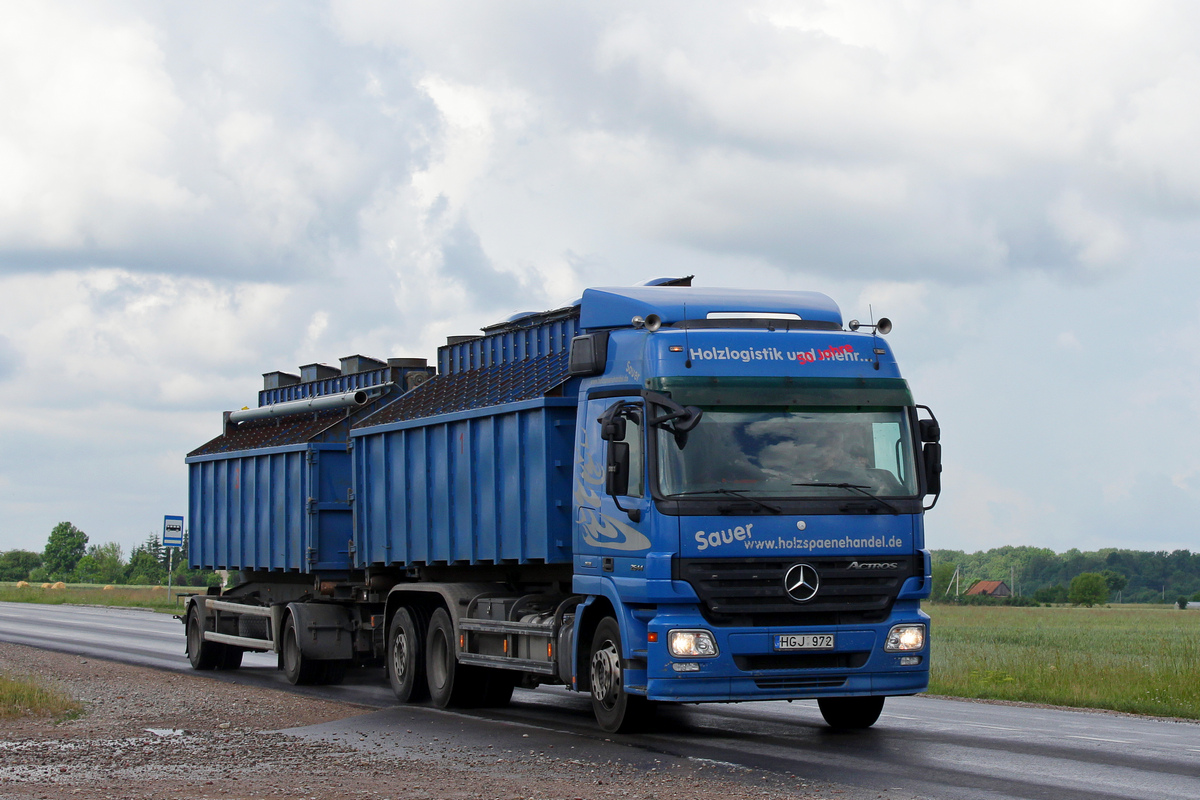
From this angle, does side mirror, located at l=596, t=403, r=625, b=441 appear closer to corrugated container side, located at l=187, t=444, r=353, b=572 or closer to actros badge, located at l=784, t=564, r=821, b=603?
actros badge, located at l=784, t=564, r=821, b=603

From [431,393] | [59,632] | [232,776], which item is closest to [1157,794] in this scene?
[232,776]

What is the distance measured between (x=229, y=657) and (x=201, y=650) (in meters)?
0.45

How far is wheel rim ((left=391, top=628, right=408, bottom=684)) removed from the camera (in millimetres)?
15609

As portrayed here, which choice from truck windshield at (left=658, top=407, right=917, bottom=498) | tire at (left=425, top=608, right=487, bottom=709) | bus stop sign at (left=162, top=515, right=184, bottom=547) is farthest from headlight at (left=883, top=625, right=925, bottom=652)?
bus stop sign at (left=162, top=515, right=184, bottom=547)

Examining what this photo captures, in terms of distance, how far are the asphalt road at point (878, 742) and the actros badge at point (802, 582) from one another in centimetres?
119

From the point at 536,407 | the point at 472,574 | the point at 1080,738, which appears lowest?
the point at 1080,738

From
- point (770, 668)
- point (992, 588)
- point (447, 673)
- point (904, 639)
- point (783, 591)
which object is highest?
point (783, 591)

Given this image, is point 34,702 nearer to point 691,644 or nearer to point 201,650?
point 201,650

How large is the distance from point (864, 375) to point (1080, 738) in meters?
3.60

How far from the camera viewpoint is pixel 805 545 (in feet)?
36.1

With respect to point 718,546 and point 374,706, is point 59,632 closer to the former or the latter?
point 374,706

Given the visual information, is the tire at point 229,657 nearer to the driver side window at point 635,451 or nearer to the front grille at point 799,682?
the driver side window at point 635,451

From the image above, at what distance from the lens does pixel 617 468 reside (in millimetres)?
11094

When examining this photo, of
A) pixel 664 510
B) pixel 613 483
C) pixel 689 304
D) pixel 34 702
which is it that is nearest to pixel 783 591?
pixel 664 510
